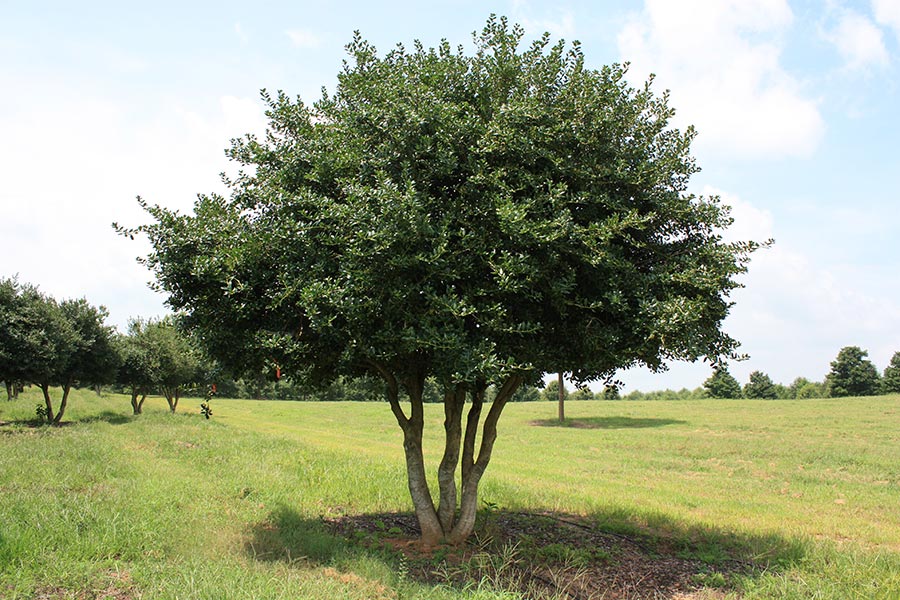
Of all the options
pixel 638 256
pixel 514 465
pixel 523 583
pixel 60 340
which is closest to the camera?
pixel 523 583

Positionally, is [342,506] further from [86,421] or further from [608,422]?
[608,422]

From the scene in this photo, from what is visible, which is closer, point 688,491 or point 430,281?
point 430,281

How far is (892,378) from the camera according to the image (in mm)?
89062

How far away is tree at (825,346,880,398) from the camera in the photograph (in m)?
93.1

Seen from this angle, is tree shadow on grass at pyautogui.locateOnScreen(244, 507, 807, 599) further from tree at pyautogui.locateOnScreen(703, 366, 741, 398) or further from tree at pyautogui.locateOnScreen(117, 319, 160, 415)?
tree at pyautogui.locateOnScreen(703, 366, 741, 398)

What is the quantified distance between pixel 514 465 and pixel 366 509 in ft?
38.8

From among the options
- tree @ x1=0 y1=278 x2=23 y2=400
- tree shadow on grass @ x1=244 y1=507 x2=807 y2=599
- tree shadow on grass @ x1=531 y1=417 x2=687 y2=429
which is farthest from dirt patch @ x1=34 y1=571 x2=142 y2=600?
tree shadow on grass @ x1=531 y1=417 x2=687 y2=429

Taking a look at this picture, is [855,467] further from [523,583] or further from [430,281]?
[430,281]

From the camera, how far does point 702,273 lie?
928cm

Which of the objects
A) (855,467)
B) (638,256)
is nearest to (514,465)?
(855,467)

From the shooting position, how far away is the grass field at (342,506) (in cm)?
841

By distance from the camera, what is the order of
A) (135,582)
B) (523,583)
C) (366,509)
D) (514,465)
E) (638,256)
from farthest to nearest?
(514,465) → (366,509) → (638,256) → (523,583) → (135,582)

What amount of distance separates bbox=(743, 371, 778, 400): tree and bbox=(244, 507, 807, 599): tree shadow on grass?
98.4 meters

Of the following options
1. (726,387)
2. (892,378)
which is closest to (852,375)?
(892,378)
